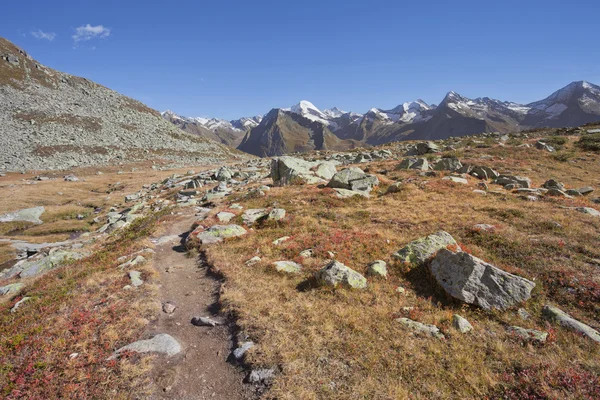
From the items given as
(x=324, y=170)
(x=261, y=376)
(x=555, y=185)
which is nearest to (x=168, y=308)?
(x=261, y=376)

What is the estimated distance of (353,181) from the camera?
97.0 feet

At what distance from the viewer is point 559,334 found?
892 cm

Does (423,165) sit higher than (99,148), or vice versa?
(99,148)

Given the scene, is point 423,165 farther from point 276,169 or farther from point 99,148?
point 99,148

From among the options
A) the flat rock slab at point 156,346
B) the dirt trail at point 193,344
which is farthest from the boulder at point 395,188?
the flat rock slab at point 156,346

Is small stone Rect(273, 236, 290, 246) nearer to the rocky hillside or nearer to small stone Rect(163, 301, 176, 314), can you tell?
Answer: small stone Rect(163, 301, 176, 314)

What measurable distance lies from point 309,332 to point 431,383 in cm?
380

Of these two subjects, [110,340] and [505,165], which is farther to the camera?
[505,165]

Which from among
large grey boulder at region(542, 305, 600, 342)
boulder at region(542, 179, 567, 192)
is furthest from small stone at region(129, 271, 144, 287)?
boulder at region(542, 179, 567, 192)

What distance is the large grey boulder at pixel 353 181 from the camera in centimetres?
2873

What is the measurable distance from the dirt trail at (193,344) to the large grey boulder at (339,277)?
4.58 m

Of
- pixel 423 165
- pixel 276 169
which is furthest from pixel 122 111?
pixel 423 165

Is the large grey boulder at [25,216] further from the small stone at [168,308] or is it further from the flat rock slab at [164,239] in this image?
the small stone at [168,308]

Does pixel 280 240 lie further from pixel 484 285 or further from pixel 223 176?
pixel 223 176
